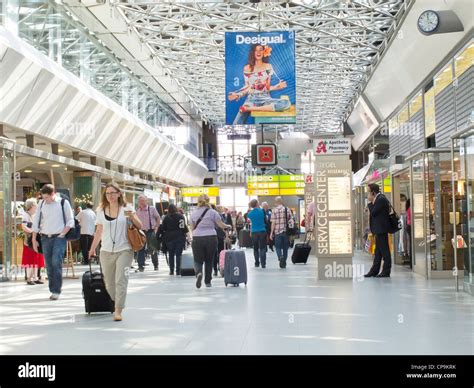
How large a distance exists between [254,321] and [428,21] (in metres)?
9.41

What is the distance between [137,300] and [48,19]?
10290mm

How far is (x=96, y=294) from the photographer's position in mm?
9570

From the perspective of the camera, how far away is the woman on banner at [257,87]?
719 inches

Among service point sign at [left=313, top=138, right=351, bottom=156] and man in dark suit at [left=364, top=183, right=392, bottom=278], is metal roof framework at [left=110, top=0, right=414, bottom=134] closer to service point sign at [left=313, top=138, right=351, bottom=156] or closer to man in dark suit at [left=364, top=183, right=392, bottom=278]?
service point sign at [left=313, top=138, right=351, bottom=156]

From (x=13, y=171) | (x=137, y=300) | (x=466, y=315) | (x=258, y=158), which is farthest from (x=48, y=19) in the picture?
(x=466, y=315)

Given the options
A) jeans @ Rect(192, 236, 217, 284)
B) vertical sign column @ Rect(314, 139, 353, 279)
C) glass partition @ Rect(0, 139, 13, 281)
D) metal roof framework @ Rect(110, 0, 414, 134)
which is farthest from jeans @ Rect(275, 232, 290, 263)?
metal roof framework @ Rect(110, 0, 414, 134)

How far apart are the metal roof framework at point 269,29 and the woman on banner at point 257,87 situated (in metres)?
5.27

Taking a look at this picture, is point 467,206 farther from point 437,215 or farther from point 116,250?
point 116,250

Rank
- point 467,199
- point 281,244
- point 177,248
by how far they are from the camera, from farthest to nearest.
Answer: point 281,244, point 177,248, point 467,199

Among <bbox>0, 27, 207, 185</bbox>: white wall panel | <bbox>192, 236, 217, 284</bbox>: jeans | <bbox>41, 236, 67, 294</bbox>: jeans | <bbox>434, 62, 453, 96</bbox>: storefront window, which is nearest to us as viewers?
<bbox>41, 236, 67, 294</bbox>: jeans

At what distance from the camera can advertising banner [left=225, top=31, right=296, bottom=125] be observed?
1827cm

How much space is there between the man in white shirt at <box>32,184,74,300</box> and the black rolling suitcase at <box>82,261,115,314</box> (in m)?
1.93

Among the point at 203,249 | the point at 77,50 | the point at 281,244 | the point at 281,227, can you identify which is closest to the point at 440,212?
the point at 203,249
